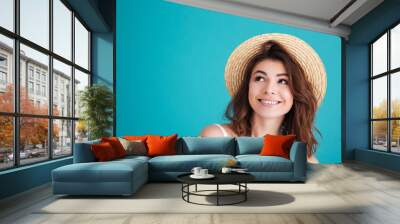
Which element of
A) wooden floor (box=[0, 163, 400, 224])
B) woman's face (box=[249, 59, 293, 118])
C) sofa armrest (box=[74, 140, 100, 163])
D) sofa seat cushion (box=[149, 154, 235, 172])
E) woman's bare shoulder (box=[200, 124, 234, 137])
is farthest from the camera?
woman's bare shoulder (box=[200, 124, 234, 137])

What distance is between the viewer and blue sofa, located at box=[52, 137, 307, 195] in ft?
15.6

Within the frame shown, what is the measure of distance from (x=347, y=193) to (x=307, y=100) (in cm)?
341

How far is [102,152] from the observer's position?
5.55m

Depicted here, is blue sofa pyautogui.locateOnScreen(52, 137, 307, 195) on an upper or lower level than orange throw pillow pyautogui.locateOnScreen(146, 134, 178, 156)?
lower

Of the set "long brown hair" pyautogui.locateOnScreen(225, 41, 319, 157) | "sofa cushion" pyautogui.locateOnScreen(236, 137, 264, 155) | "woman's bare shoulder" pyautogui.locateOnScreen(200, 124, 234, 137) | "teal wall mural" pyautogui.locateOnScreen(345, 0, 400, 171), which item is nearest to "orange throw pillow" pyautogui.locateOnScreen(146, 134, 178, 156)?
"sofa cushion" pyautogui.locateOnScreen(236, 137, 264, 155)

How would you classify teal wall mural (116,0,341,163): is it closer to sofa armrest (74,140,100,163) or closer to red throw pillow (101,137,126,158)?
red throw pillow (101,137,126,158)

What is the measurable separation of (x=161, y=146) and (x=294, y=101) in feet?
10.6

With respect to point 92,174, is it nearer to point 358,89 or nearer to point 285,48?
point 285,48

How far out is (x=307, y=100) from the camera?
27.0 feet

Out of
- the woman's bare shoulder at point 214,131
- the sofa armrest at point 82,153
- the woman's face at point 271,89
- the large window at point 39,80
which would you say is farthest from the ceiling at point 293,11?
the sofa armrest at point 82,153

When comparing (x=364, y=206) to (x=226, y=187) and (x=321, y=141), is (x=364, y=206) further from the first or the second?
(x=321, y=141)

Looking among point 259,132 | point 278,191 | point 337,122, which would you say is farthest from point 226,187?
point 337,122

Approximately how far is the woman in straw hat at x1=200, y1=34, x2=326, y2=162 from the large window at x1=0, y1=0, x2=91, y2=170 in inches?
115

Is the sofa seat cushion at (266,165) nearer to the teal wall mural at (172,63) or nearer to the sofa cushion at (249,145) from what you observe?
the sofa cushion at (249,145)
